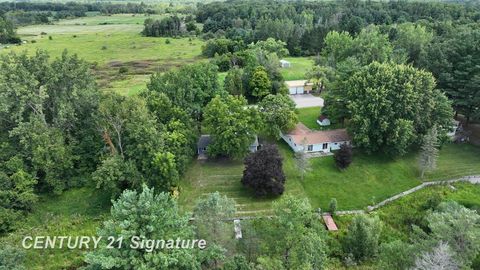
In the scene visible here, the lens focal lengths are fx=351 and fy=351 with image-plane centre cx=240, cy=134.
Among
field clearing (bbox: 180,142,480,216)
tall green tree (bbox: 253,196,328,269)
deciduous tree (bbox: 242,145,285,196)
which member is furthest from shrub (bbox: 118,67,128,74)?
tall green tree (bbox: 253,196,328,269)

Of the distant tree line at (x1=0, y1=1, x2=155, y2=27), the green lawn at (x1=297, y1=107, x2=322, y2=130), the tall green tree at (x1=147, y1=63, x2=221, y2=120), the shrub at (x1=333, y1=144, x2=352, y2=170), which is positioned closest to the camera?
the shrub at (x1=333, y1=144, x2=352, y2=170)

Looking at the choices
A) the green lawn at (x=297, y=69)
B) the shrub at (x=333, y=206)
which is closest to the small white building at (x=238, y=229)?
the shrub at (x=333, y=206)

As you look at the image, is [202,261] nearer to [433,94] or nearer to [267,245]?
[267,245]

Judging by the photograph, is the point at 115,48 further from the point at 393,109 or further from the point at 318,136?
the point at 393,109

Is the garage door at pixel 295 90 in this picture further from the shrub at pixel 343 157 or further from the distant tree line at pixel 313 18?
the distant tree line at pixel 313 18

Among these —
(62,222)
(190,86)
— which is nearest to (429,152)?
(190,86)

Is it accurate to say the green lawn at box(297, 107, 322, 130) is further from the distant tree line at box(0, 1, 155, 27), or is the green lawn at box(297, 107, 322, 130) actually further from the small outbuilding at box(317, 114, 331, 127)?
the distant tree line at box(0, 1, 155, 27)
